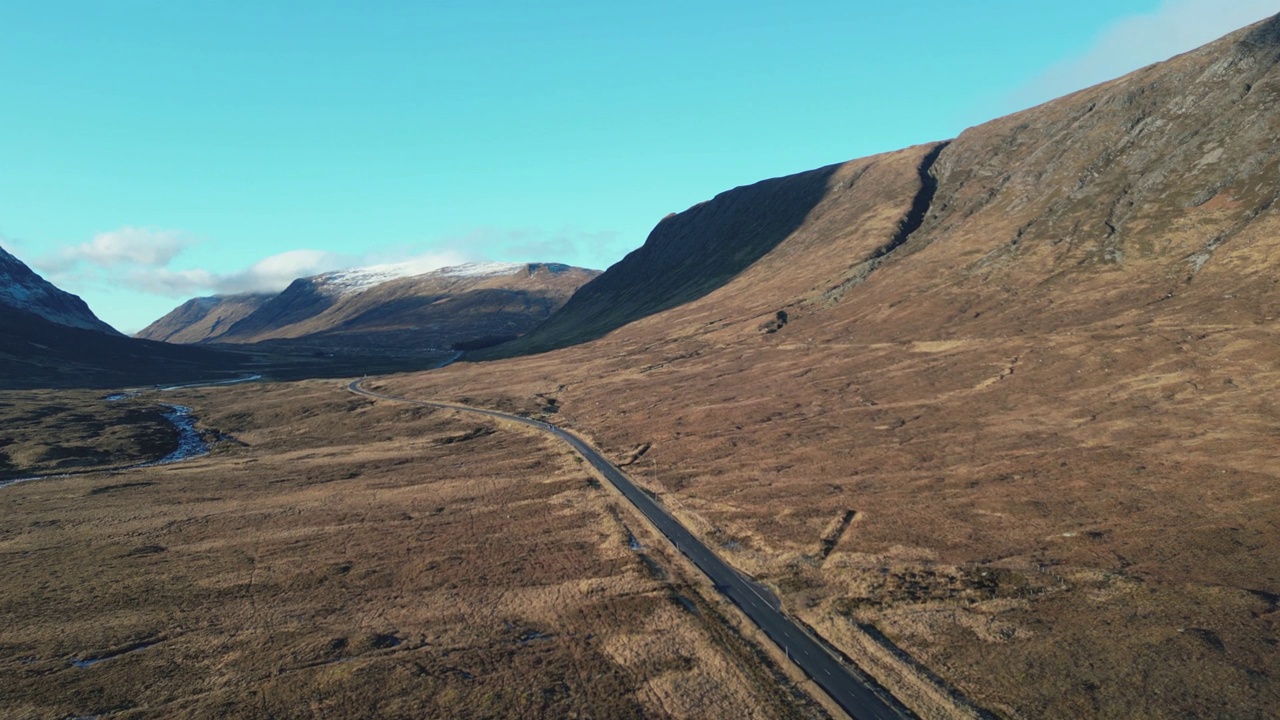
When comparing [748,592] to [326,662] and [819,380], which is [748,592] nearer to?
[326,662]

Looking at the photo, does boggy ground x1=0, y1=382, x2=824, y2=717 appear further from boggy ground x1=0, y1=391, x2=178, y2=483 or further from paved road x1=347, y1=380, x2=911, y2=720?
boggy ground x1=0, y1=391, x2=178, y2=483

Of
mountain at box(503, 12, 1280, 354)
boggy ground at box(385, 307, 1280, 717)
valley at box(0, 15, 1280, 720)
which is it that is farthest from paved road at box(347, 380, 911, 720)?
mountain at box(503, 12, 1280, 354)

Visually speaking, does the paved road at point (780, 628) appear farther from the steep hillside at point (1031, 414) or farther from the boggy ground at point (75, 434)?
the boggy ground at point (75, 434)

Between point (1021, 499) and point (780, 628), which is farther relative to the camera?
point (1021, 499)

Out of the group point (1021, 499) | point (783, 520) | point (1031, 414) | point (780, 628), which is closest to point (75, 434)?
point (783, 520)

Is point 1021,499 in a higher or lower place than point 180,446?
lower

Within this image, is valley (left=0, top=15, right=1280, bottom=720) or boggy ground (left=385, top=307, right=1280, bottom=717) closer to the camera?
boggy ground (left=385, top=307, right=1280, bottom=717)

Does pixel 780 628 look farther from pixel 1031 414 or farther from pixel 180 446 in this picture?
pixel 180 446
